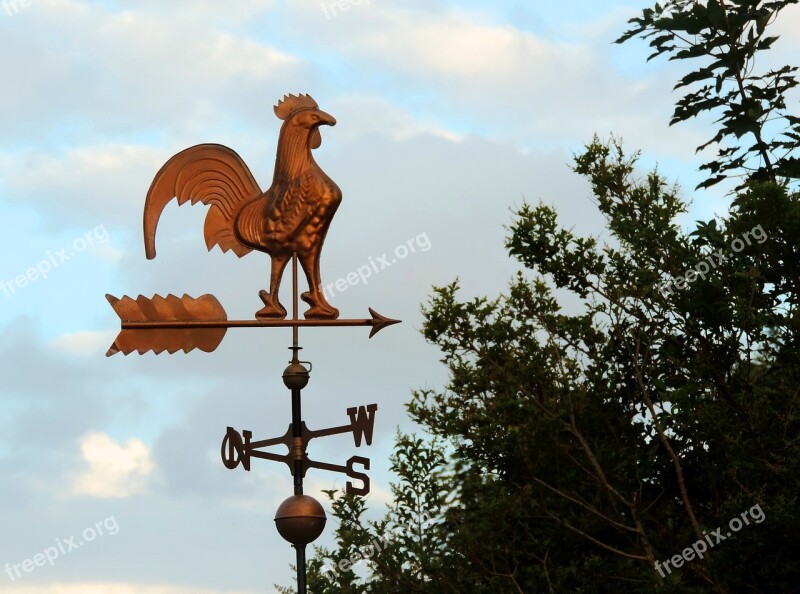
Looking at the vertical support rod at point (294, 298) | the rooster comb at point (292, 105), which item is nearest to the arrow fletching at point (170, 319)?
the vertical support rod at point (294, 298)

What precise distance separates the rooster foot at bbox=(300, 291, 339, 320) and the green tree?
2722 mm

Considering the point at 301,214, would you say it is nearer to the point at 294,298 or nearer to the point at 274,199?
the point at 274,199

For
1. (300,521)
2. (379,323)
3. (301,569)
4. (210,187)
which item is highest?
(210,187)

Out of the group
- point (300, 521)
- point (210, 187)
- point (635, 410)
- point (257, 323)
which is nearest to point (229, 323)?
point (257, 323)

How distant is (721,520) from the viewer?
299 inches

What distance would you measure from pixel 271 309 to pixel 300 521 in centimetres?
99

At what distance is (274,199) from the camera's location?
578 cm

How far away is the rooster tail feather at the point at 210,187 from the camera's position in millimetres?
5910

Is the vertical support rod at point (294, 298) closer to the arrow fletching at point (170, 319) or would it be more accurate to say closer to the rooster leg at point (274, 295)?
the rooster leg at point (274, 295)

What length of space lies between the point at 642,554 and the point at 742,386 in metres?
1.33

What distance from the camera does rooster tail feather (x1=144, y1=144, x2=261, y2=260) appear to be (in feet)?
19.4

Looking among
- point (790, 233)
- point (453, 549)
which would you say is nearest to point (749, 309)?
point (790, 233)

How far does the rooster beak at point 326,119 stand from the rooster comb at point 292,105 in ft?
0.34

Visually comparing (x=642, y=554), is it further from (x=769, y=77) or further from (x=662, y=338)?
(x=769, y=77)
